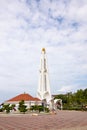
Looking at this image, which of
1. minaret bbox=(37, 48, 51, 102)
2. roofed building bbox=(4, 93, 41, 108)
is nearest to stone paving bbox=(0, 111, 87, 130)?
roofed building bbox=(4, 93, 41, 108)

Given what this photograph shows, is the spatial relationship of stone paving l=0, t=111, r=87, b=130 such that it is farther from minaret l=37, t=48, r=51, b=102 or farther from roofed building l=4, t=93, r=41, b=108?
minaret l=37, t=48, r=51, b=102

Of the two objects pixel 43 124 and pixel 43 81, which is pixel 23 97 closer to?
pixel 43 81

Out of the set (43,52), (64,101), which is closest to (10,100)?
(43,52)

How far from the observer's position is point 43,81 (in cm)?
8375

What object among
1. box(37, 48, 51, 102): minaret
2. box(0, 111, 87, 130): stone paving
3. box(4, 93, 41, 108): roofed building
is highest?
box(37, 48, 51, 102): minaret

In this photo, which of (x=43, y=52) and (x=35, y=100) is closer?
(x=35, y=100)

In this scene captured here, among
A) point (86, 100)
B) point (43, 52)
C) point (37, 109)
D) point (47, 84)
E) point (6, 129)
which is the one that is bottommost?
point (6, 129)

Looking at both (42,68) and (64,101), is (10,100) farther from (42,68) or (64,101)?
(64,101)

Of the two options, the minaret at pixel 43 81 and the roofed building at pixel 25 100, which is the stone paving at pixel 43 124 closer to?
the roofed building at pixel 25 100

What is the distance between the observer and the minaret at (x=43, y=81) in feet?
272

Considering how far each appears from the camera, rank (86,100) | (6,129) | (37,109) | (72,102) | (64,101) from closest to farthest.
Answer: (6,129)
(37,109)
(86,100)
(72,102)
(64,101)

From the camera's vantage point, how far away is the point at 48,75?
84.8m

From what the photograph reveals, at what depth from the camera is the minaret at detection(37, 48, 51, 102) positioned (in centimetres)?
8288

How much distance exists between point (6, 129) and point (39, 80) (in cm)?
6942
